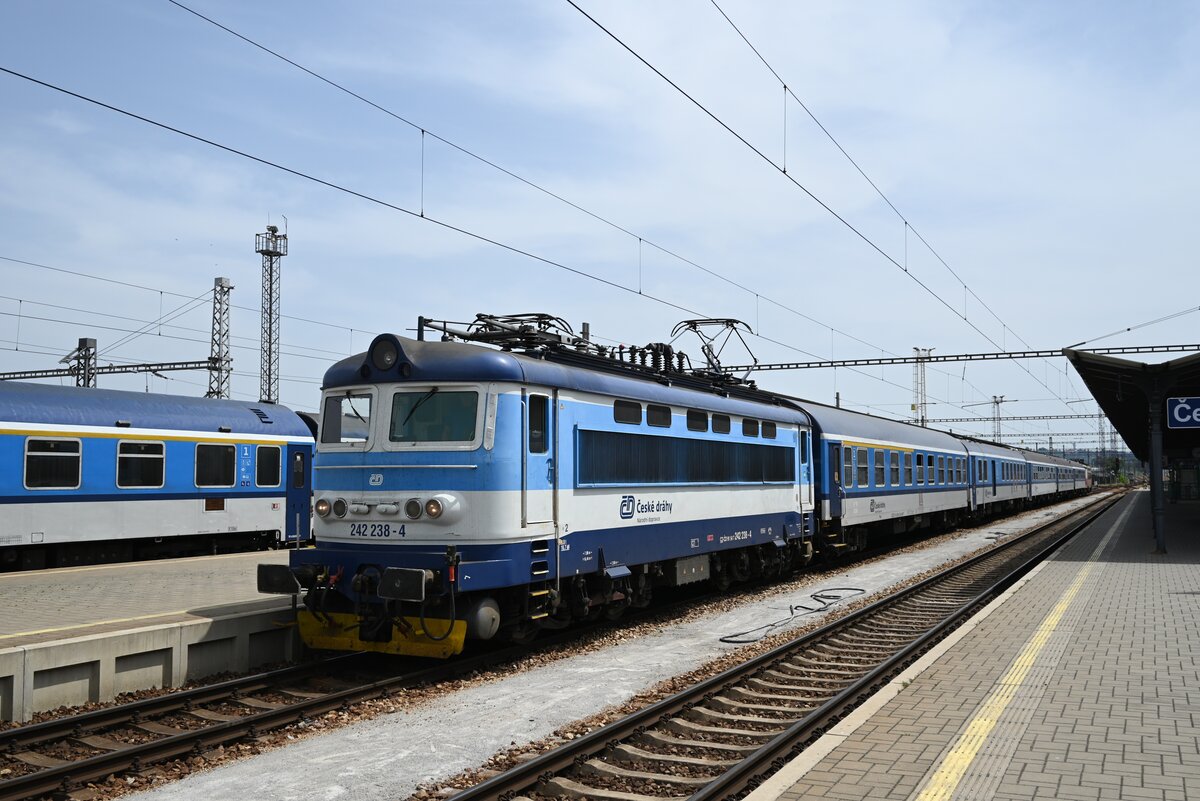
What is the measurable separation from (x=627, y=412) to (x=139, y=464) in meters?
10.4

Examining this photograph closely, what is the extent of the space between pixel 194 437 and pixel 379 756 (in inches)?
521

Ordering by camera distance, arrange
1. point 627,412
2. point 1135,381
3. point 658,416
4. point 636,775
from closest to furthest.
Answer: point 636,775, point 627,412, point 658,416, point 1135,381

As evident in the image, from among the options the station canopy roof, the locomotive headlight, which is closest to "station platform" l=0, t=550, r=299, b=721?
the locomotive headlight

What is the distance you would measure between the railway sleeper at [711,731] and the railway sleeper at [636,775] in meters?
0.98

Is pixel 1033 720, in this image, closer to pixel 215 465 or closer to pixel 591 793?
pixel 591 793

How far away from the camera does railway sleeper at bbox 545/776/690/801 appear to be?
6324 mm

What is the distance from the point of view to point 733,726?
812 centimetres

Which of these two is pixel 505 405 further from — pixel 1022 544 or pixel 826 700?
pixel 1022 544

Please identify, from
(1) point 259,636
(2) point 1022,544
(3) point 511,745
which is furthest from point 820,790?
(2) point 1022,544

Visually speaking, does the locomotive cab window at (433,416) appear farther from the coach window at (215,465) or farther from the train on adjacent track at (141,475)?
the coach window at (215,465)

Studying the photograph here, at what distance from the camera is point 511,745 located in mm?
7473

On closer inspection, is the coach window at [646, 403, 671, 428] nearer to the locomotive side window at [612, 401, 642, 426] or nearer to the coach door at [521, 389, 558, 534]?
the locomotive side window at [612, 401, 642, 426]

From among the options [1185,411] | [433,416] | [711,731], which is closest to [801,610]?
[711,731]

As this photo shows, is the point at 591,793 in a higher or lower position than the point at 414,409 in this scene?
lower
